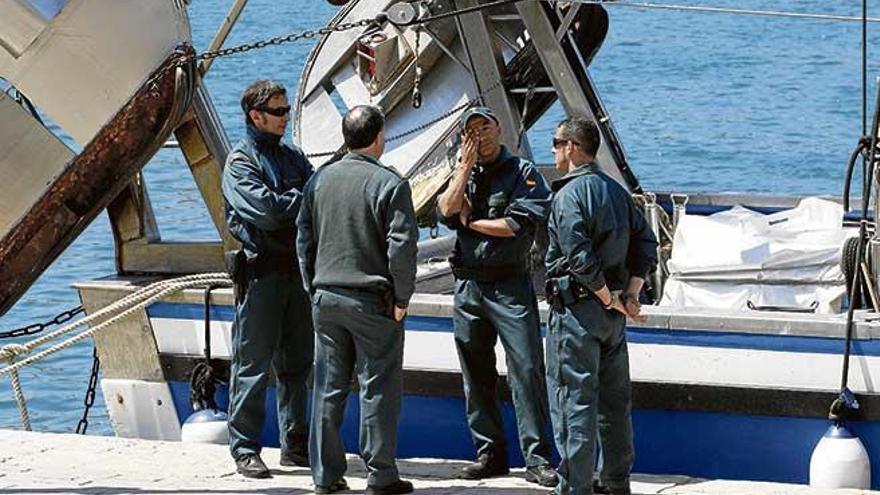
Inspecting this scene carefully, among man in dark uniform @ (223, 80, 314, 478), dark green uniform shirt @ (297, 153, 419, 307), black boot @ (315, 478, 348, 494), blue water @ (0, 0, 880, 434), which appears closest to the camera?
dark green uniform shirt @ (297, 153, 419, 307)

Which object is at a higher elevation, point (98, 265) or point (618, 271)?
point (618, 271)

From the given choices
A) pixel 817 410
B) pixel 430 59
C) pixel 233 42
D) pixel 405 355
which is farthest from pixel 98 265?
pixel 233 42

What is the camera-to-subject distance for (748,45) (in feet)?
114

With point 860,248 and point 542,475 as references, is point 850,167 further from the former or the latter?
point 542,475

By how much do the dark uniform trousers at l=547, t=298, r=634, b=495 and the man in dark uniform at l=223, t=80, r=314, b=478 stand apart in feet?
4.37

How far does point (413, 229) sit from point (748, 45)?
26.9 meters

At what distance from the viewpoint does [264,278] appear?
9.33 meters

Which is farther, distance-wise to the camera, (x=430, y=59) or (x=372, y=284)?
(x=430, y=59)

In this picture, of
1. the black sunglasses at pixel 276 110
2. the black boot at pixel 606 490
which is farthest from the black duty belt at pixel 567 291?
the black sunglasses at pixel 276 110

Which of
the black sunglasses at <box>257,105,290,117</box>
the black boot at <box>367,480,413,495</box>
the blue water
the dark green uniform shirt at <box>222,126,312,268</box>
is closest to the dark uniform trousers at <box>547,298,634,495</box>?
the black boot at <box>367,480,413,495</box>

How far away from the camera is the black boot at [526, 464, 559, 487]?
9078 mm

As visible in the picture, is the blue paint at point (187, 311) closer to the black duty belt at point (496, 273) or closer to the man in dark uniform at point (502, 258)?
the man in dark uniform at point (502, 258)

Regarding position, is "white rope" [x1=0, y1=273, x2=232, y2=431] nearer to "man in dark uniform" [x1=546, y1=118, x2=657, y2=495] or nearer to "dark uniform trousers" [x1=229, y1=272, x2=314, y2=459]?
"dark uniform trousers" [x1=229, y1=272, x2=314, y2=459]

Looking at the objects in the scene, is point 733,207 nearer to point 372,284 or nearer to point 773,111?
point 372,284
